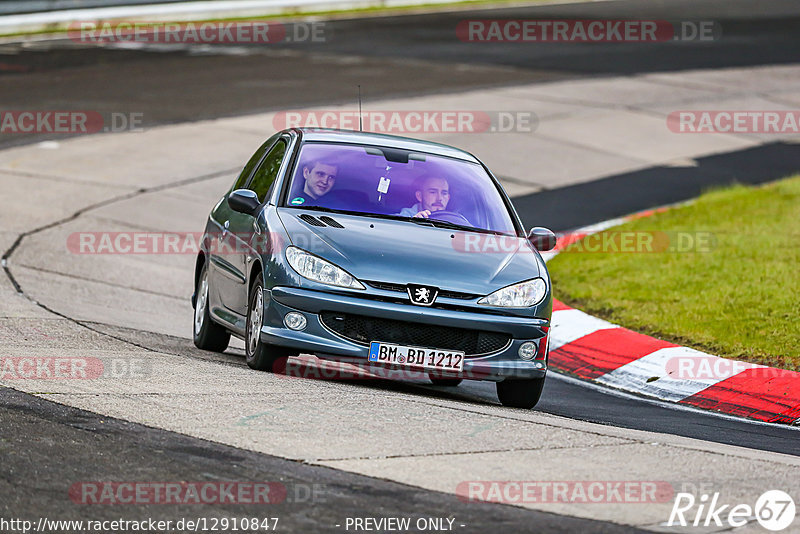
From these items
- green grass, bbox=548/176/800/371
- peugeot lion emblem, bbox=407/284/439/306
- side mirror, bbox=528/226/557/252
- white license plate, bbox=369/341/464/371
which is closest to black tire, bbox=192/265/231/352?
white license plate, bbox=369/341/464/371

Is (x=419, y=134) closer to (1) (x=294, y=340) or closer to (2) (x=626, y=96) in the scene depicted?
(2) (x=626, y=96)

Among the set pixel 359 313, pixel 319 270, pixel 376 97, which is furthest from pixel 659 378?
pixel 376 97

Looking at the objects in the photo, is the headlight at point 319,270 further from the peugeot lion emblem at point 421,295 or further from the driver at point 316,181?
the driver at point 316,181

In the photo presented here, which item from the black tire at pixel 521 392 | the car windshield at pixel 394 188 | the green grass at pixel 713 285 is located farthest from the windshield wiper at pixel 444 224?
the green grass at pixel 713 285

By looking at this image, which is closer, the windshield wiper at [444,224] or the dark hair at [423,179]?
the windshield wiper at [444,224]

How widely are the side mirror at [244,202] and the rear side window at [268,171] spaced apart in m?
0.20

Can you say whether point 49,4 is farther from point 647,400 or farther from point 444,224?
point 647,400

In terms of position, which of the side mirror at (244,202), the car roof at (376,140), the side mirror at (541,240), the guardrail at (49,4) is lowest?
the side mirror at (541,240)

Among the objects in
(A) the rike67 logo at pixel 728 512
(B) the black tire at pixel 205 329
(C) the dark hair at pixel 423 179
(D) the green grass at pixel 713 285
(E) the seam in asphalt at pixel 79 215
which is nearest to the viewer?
(A) the rike67 logo at pixel 728 512

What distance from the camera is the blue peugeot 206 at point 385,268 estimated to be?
8336 mm

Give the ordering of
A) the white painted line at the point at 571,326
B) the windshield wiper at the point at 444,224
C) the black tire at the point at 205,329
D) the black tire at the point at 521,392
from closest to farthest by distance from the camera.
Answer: the black tire at the point at 521,392 → the windshield wiper at the point at 444,224 → the black tire at the point at 205,329 → the white painted line at the point at 571,326

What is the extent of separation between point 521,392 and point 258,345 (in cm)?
169

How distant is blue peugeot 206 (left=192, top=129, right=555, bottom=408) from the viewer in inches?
328

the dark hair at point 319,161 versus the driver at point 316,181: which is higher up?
the dark hair at point 319,161
